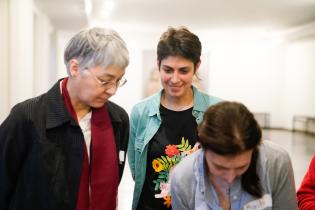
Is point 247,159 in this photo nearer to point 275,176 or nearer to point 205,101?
point 275,176

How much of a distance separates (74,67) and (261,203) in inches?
32.2

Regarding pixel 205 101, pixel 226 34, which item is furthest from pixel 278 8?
pixel 205 101

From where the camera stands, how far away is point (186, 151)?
1.91m

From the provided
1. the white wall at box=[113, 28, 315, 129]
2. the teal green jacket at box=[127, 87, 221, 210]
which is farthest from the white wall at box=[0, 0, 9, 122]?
the white wall at box=[113, 28, 315, 129]

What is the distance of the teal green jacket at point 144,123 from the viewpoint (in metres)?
1.96

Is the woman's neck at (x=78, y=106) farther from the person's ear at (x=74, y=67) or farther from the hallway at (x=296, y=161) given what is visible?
the hallway at (x=296, y=161)

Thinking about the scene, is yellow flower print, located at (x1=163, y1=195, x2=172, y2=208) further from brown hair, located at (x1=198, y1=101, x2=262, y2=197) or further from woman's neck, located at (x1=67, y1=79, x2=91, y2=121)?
brown hair, located at (x1=198, y1=101, x2=262, y2=197)

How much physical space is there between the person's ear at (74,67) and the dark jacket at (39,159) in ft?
0.49

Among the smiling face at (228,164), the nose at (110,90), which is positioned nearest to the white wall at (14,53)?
the nose at (110,90)

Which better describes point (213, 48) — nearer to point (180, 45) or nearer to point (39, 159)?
point (180, 45)

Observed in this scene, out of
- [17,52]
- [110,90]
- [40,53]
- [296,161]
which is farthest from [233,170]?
[40,53]

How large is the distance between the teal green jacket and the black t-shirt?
2cm

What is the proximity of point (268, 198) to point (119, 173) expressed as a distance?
67 centimetres

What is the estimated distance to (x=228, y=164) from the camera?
124 centimetres
